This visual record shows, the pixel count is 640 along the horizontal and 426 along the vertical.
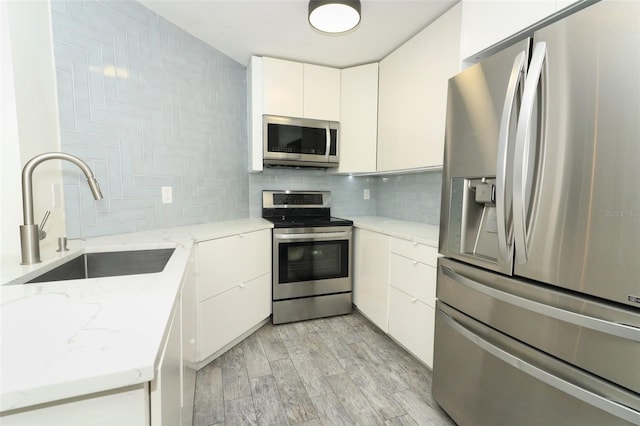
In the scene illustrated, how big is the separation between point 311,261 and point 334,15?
1805 mm

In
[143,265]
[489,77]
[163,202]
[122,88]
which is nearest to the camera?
[489,77]

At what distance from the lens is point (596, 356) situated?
0.84 m

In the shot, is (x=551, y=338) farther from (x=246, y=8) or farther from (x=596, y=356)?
(x=246, y=8)

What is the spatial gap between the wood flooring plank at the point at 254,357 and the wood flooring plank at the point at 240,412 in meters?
0.21

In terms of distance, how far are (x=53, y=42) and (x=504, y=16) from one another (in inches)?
85.7

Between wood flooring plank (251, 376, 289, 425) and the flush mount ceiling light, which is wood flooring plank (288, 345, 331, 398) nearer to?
wood flooring plank (251, 376, 289, 425)

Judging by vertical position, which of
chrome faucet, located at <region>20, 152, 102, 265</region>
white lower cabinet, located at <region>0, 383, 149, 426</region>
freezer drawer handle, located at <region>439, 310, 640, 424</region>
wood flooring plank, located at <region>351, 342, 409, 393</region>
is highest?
chrome faucet, located at <region>20, 152, 102, 265</region>

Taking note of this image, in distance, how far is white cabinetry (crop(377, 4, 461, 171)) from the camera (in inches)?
67.2

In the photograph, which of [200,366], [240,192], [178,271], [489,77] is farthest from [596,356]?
[240,192]

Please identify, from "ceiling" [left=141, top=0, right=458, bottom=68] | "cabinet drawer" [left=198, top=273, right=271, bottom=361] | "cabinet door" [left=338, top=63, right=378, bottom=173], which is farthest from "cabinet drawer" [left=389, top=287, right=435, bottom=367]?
"ceiling" [left=141, top=0, right=458, bottom=68]

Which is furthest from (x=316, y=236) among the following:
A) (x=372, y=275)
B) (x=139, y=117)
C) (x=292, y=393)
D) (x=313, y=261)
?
(x=139, y=117)

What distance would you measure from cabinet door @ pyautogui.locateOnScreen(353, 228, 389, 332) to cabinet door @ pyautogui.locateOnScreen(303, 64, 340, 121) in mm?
1144

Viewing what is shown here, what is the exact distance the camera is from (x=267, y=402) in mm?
1559

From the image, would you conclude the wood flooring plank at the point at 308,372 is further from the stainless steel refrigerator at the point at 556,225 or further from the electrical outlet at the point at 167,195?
the electrical outlet at the point at 167,195
